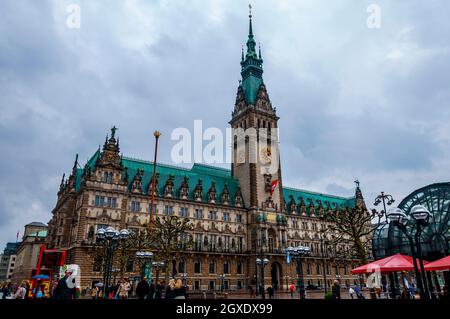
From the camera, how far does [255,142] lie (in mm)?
81438

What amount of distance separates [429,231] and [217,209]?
4608 centimetres

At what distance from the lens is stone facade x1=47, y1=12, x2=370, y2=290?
59.6 meters

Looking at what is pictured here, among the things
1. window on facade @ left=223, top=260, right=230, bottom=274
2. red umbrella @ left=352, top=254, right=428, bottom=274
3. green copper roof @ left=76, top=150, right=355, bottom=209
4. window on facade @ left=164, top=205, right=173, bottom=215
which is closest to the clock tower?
green copper roof @ left=76, top=150, right=355, bottom=209

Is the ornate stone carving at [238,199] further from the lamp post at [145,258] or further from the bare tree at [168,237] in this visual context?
the lamp post at [145,258]

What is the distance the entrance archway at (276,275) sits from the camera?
72.1 metres

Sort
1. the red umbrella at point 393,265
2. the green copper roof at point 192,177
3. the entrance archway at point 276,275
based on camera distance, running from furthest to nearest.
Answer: the entrance archway at point 276,275, the green copper roof at point 192,177, the red umbrella at point 393,265

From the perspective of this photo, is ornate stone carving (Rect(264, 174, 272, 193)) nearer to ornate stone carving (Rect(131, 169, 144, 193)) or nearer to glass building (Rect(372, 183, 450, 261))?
ornate stone carving (Rect(131, 169, 144, 193))

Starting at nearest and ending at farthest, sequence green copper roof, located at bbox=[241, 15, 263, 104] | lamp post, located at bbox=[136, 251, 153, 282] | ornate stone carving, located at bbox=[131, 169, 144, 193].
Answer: lamp post, located at bbox=[136, 251, 153, 282], ornate stone carving, located at bbox=[131, 169, 144, 193], green copper roof, located at bbox=[241, 15, 263, 104]

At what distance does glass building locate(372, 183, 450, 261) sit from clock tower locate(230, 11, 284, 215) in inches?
1479

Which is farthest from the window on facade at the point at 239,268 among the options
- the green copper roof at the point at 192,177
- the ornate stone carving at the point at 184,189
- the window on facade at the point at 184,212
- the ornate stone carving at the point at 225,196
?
the ornate stone carving at the point at 184,189

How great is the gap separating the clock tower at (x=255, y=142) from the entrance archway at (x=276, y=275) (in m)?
12.7

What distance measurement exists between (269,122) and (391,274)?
57571 millimetres
